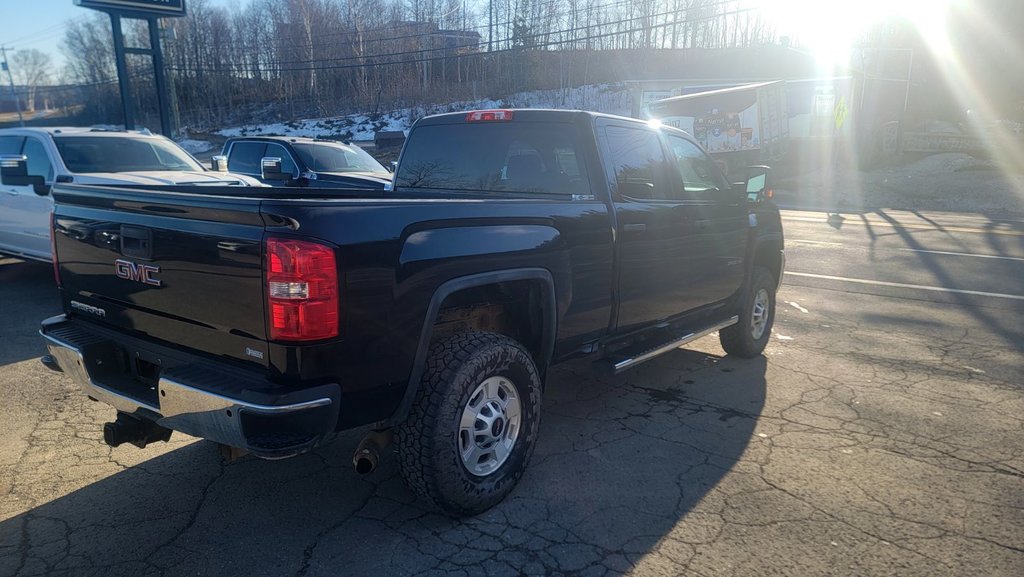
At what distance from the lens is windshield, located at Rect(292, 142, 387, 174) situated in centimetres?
→ 1141

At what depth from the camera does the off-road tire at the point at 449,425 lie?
3.09 m

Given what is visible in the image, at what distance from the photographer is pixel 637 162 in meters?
4.62

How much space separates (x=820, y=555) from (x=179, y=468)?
133 inches

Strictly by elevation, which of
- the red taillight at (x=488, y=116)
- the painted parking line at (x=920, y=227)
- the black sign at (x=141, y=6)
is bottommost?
the painted parking line at (x=920, y=227)

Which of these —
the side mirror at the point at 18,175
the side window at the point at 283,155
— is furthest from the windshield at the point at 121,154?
the side window at the point at 283,155

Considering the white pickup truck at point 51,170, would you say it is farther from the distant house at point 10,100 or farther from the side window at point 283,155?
the distant house at point 10,100

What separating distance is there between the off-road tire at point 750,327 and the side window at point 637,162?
1589 millimetres

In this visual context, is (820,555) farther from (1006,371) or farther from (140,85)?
(140,85)

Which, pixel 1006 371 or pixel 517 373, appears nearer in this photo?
pixel 517 373

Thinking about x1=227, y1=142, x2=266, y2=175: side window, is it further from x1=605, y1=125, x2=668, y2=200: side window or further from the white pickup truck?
x1=605, y1=125, x2=668, y2=200: side window

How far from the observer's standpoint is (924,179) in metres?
23.5

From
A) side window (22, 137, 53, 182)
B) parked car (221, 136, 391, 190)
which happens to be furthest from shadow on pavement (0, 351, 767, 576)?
parked car (221, 136, 391, 190)

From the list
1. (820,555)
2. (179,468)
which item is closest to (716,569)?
(820,555)

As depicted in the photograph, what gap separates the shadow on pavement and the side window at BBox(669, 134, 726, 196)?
1.90 meters
